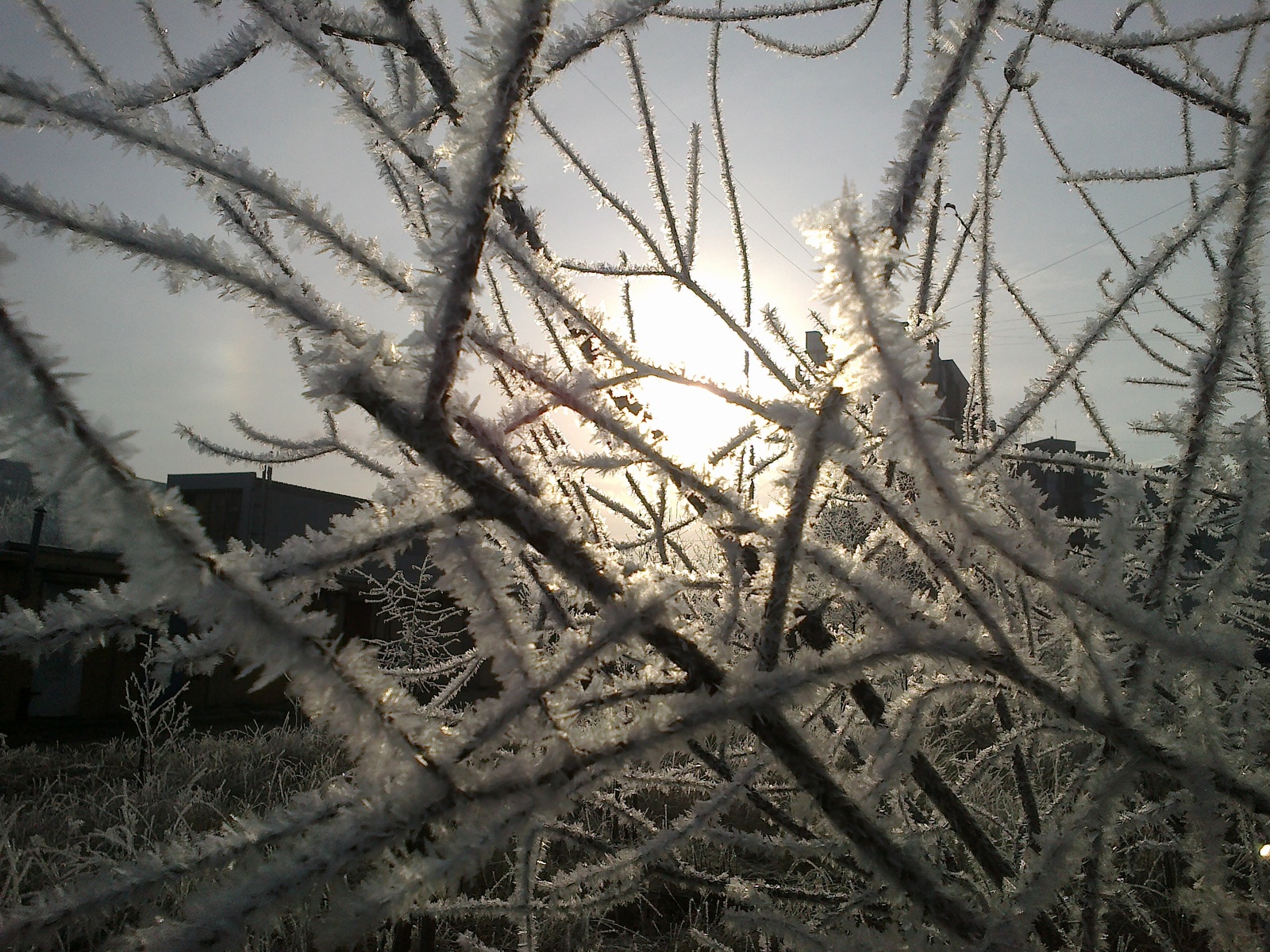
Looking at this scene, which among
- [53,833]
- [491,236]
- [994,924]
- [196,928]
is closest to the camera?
[196,928]

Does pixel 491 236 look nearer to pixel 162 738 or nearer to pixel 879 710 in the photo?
pixel 879 710

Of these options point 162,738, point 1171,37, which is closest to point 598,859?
point 1171,37

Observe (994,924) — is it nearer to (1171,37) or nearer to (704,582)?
(704,582)

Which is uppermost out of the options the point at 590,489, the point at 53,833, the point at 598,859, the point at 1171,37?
the point at 1171,37

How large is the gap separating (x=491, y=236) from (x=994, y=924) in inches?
22.2

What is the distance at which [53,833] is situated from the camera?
2580mm

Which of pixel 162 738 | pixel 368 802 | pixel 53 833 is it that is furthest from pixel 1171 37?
pixel 162 738

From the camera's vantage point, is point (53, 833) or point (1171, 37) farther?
point (53, 833)

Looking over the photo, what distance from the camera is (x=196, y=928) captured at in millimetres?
268

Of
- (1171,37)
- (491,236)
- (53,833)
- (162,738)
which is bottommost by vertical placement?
(162,738)

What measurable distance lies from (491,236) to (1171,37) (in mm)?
740

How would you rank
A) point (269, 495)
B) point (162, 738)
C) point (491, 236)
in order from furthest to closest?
1. point (269, 495)
2. point (162, 738)
3. point (491, 236)

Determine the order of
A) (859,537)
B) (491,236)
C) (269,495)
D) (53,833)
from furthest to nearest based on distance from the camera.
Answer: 1. (269,495)
2. (53,833)
3. (859,537)
4. (491,236)

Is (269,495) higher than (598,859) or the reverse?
higher
